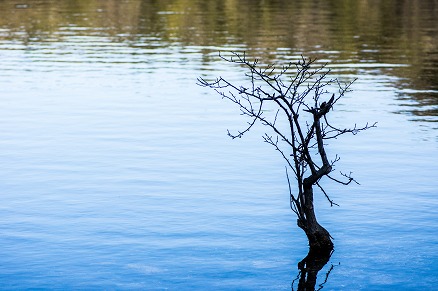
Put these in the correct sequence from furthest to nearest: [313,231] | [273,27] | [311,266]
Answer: [273,27] < [313,231] < [311,266]

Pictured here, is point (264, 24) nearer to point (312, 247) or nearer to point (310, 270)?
point (312, 247)

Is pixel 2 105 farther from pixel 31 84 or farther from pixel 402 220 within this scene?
pixel 402 220

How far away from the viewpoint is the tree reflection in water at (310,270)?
46.4 feet

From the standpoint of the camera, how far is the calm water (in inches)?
583

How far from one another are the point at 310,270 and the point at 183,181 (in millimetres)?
6536

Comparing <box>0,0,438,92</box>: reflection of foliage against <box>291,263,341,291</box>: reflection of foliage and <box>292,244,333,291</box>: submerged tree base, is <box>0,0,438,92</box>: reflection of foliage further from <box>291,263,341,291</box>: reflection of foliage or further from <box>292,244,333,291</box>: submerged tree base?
<box>291,263,341,291</box>: reflection of foliage

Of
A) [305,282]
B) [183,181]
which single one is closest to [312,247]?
[305,282]

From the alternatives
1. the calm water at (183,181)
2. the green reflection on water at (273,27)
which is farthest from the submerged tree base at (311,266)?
the green reflection on water at (273,27)

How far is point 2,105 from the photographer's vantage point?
32125mm

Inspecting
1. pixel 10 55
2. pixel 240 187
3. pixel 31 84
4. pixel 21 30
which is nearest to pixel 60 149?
pixel 240 187

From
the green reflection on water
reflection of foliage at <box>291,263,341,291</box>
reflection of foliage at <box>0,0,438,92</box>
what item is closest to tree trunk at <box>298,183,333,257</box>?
reflection of foliage at <box>291,263,341,291</box>

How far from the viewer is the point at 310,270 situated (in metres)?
14.8

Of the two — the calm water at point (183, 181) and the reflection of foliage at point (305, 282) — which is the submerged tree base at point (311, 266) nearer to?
the reflection of foliage at point (305, 282)

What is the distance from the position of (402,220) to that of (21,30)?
→ 51.1 meters
